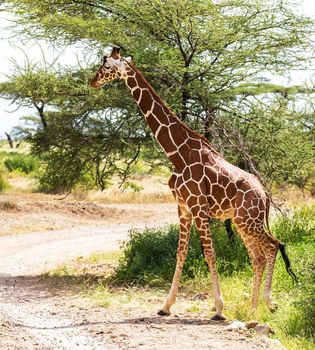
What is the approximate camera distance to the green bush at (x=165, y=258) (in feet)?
39.4

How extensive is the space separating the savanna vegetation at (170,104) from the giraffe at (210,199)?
5.09 ft

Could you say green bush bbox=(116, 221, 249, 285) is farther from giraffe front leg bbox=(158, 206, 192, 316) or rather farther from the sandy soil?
giraffe front leg bbox=(158, 206, 192, 316)

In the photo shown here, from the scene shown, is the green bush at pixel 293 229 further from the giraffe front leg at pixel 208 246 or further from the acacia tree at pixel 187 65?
the giraffe front leg at pixel 208 246

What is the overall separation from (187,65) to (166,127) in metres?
3.21

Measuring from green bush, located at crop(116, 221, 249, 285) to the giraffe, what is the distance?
2.22 meters

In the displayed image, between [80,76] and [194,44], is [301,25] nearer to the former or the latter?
[194,44]

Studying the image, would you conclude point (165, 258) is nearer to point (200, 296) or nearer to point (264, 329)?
point (200, 296)

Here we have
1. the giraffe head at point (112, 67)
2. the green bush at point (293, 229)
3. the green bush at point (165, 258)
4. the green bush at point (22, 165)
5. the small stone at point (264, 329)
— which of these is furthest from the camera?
the green bush at point (22, 165)

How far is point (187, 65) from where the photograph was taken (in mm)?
12828

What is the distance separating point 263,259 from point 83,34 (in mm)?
4967

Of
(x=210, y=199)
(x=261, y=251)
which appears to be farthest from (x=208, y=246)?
(x=261, y=251)

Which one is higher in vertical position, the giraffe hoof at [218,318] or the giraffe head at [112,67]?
the giraffe head at [112,67]

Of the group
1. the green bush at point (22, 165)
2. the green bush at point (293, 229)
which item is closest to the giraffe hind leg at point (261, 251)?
the green bush at point (293, 229)

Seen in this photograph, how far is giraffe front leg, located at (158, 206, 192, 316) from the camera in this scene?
9531 mm
